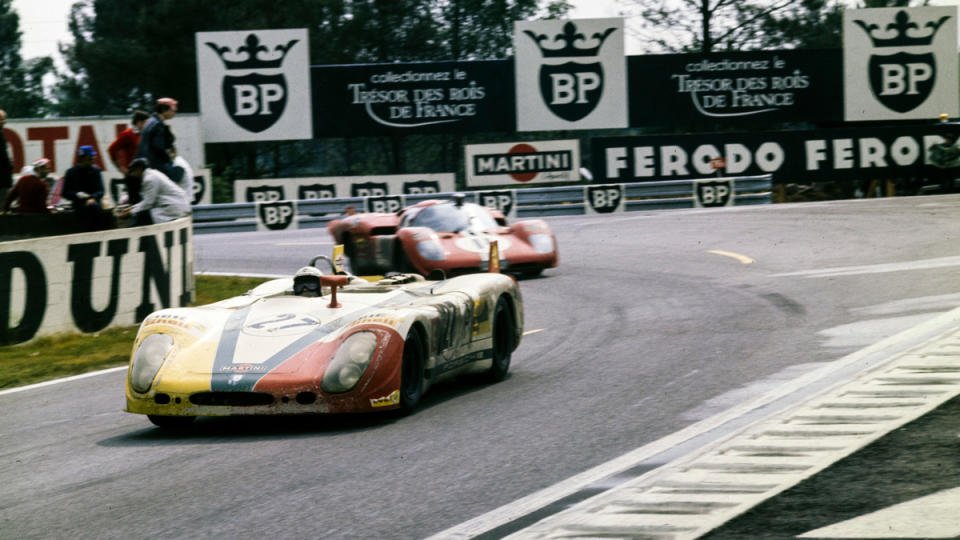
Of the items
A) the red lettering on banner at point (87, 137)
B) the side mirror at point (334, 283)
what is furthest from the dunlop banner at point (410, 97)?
the side mirror at point (334, 283)

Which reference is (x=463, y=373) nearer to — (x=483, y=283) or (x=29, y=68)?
(x=483, y=283)

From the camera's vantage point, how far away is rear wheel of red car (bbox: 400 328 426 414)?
734cm

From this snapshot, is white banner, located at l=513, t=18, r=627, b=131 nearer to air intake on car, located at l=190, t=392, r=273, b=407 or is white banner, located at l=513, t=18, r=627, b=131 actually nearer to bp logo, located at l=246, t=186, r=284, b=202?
bp logo, located at l=246, t=186, r=284, b=202

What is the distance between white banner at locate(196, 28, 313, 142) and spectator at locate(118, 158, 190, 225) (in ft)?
61.2

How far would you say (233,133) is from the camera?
32.3 m

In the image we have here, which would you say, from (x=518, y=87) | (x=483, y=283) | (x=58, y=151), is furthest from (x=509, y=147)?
(x=483, y=283)

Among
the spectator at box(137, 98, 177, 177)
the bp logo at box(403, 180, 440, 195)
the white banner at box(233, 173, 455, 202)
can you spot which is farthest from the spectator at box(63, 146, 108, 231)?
the bp logo at box(403, 180, 440, 195)

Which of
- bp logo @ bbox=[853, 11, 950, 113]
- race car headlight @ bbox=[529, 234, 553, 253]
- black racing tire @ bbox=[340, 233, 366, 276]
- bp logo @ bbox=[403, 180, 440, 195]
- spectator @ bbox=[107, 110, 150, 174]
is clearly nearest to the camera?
spectator @ bbox=[107, 110, 150, 174]

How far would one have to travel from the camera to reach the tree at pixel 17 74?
71000 millimetres

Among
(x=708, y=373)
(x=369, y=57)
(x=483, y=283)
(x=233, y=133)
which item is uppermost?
(x=369, y=57)

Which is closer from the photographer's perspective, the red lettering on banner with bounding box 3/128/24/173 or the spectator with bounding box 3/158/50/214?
the spectator with bounding box 3/158/50/214

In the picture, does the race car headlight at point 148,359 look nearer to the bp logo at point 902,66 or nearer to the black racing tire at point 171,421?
the black racing tire at point 171,421

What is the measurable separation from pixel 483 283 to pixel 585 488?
3.66 m

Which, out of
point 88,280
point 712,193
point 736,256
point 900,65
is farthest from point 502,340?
point 900,65
